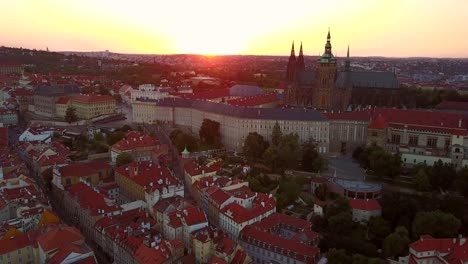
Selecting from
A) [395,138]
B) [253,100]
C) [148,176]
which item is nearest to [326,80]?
[253,100]

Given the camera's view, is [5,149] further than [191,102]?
No

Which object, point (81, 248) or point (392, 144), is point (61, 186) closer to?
point (81, 248)

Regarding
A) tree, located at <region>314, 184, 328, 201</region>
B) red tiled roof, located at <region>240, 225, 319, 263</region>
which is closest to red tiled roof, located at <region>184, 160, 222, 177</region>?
tree, located at <region>314, 184, 328, 201</region>

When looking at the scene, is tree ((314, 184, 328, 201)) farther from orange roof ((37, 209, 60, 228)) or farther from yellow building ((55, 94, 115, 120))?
yellow building ((55, 94, 115, 120))

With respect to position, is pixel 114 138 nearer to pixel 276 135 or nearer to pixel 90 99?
pixel 90 99

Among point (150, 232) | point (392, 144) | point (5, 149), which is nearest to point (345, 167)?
point (392, 144)

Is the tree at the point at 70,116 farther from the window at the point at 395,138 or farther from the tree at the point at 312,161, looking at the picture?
the window at the point at 395,138

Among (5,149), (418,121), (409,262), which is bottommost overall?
(409,262)
